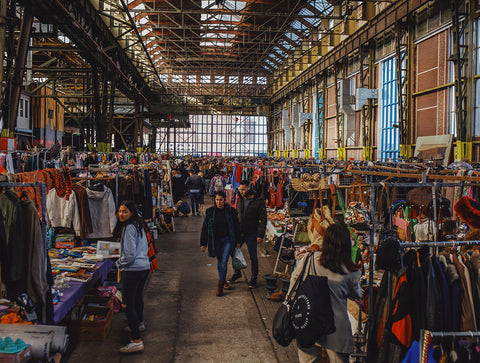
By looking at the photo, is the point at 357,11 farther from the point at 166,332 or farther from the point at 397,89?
the point at 166,332

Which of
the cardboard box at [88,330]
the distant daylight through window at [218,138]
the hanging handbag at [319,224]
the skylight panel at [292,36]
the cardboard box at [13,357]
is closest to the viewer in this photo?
the cardboard box at [13,357]

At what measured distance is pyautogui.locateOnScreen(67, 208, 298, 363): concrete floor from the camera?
4.70 m

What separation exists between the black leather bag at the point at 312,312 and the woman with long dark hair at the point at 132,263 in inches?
82.8

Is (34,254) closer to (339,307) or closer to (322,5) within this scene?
(339,307)

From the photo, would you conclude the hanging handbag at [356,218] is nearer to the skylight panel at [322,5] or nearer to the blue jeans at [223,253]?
the blue jeans at [223,253]

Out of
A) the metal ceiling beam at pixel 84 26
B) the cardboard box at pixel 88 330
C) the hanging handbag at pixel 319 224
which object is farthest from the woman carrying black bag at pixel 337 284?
the metal ceiling beam at pixel 84 26

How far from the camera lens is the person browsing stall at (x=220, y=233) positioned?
21.7 feet

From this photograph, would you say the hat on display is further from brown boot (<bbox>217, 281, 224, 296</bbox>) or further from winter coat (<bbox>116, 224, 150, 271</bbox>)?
brown boot (<bbox>217, 281, 224, 296</bbox>)

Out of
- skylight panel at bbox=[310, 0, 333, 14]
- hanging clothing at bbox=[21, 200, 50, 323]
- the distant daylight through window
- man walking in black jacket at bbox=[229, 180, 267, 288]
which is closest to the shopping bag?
man walking in black jacket at bbox=[229, 180, 267, 288]

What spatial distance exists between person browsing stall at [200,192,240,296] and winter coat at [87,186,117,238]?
156cm

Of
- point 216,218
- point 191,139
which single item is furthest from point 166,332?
point 191,139

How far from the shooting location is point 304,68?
31000mm

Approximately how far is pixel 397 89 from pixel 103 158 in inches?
475

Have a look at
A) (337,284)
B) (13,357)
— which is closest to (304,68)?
(337,284)
